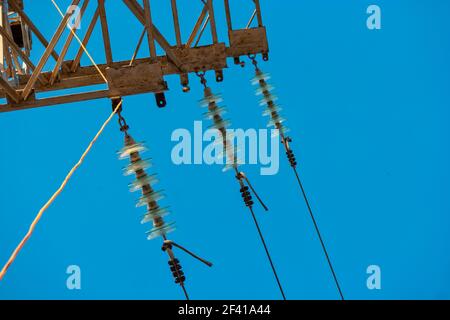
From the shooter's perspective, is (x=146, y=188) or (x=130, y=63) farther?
(x=130, y=63)

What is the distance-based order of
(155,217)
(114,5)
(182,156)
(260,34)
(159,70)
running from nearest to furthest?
(155,217)
(159,70)
(260,34)
(182,156)
(114,5)

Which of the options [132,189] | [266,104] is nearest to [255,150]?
[266,104]

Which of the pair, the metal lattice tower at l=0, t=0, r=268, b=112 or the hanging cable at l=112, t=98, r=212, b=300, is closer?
the hanging cable at l=112, t=98, r=212, b=300

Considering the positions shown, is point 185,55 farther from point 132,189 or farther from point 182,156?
point 182,156

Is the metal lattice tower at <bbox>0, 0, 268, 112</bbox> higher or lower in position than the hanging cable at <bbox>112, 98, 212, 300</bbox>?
higher

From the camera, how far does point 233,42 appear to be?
891cm

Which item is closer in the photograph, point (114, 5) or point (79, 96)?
point (79, 96)

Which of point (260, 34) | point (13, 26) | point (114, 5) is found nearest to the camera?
point (260, 34)

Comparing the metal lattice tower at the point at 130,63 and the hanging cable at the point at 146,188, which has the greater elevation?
the metal lattice tower at the point at 130,63

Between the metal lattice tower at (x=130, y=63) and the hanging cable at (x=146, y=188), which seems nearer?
the hanging cable at (x=146, y=188)

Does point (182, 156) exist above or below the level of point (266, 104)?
below

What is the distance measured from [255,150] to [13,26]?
10130 millimetres

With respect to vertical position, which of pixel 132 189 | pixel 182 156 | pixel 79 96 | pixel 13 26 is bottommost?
pixel 182 156

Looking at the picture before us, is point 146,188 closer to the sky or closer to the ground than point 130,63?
closer to the ground
